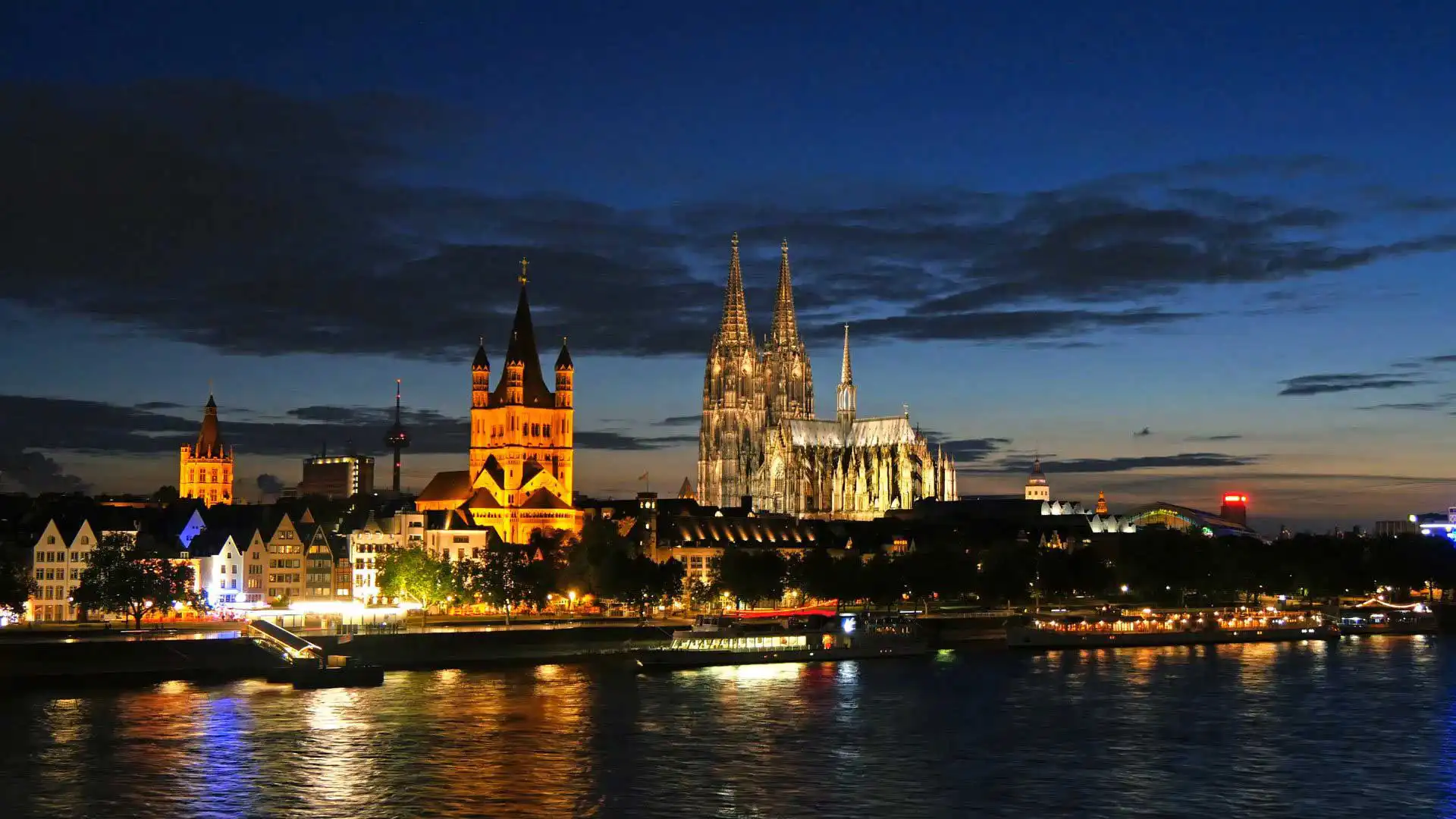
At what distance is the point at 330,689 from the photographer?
3846 inches

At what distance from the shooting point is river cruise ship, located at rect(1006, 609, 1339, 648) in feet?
468

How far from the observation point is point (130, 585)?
122 m

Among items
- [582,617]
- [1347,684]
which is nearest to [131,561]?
[582,617]

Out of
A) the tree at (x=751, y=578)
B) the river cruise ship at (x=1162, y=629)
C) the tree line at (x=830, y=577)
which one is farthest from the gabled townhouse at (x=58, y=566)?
the river cruise ship at (x=1162, y=629)

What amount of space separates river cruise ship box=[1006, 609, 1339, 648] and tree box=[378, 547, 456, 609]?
144 feet

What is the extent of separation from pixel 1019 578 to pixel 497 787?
121145 mm

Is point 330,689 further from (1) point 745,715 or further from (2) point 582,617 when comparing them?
(2) point 582,617

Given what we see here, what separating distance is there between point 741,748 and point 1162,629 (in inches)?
3371

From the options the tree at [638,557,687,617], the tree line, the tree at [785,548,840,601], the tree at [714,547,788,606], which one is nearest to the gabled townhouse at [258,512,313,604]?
the tree line

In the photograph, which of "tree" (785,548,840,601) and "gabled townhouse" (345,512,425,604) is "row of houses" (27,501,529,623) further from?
"tree" (785,548,840,601)

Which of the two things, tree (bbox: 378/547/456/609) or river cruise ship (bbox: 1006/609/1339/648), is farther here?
tree (bbox: 378/547/456/609)

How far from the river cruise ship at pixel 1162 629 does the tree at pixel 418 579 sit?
43.9 meters

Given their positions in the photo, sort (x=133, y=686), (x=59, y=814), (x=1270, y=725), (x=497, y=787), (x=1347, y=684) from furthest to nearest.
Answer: (x=1347, y=684), (x=133, y=686), (x=1270, y=725), (x=497, y=787), (x=59, y=814)

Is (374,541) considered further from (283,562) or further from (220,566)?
(220,566)
